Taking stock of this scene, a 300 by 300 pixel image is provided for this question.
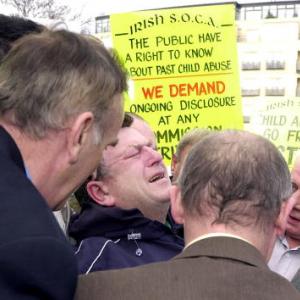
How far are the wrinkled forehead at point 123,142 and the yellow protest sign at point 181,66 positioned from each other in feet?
8.69

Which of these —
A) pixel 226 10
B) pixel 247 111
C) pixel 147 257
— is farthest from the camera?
pixel 247 111

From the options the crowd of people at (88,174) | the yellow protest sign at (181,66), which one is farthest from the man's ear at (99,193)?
the yellow protest sign at (181,66)

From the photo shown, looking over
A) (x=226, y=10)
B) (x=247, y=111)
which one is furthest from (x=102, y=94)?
(x=247, y=111)

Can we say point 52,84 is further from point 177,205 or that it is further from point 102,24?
point 102,24

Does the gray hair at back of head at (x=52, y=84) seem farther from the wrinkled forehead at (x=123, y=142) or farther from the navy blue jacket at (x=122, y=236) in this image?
the wrinkled forehead at (x=123, y=142)

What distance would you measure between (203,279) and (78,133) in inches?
17.2

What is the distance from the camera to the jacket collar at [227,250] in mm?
1583

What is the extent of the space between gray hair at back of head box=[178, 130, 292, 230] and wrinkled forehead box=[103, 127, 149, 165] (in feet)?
3.09

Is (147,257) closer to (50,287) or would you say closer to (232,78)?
(50,287)

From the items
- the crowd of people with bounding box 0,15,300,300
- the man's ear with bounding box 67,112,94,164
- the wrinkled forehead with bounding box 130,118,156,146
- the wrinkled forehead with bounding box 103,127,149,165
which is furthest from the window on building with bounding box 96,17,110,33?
the man's ear with bounding box 67,112,94,164

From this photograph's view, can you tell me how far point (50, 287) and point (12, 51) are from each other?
2.00 feet

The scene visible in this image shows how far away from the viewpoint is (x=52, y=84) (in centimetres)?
156

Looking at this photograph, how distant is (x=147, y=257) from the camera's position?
239cm

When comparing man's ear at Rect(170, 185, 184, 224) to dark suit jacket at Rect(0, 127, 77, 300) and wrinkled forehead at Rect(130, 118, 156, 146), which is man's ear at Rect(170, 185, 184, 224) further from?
Result: wrinkled forehead at Rect(130, 118, 156, 146)
